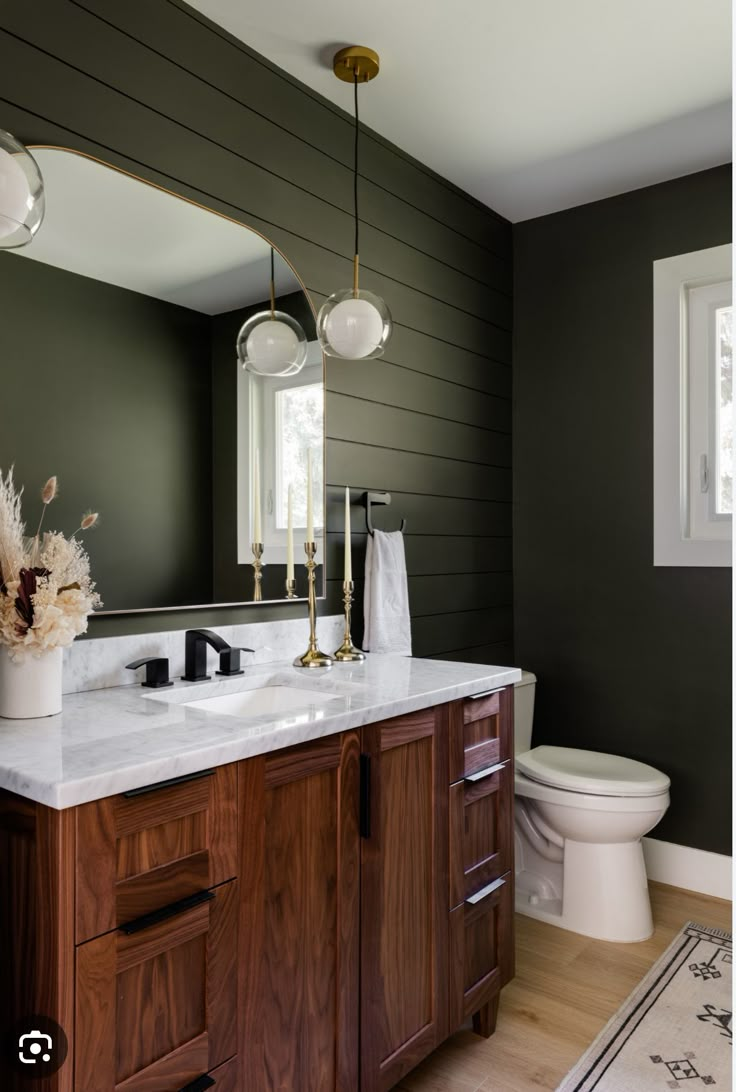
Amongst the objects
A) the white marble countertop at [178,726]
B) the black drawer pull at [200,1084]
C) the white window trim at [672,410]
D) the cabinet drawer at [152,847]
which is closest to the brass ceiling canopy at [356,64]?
the white window trim at [672,410]

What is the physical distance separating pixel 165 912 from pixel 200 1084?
292mm

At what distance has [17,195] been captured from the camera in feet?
4.41

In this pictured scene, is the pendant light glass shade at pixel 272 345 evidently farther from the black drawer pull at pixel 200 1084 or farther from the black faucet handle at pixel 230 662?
the black drawer pull at pixel 200 1084

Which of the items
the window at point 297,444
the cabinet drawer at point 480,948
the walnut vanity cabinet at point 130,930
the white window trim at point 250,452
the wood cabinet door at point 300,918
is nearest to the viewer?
the walnut vanity cabinet at point 130,930

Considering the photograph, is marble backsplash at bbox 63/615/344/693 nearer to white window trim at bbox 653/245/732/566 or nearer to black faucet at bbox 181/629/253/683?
black faucet at bbox 181/629/253/683

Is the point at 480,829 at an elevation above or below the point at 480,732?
below

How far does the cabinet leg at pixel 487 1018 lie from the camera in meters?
1.92

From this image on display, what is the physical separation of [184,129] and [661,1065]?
253cm

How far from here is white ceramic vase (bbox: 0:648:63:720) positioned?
1362 mm

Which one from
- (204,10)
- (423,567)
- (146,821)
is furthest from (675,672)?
(204,10)

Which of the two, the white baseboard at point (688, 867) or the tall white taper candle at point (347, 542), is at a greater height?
the tall white taper candle at point (347, 542)

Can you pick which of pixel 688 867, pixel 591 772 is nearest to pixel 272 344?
pixel 591 772

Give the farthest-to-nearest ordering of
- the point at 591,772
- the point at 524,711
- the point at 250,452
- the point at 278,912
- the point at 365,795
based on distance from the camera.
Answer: the point at 524,711 → the point at 591,772 → the point at 250,452 → the point at 365,795 → the point at 278,912

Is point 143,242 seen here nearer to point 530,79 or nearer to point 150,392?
point 150,392
